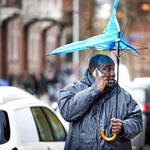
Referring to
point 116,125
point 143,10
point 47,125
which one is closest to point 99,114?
point 116,125

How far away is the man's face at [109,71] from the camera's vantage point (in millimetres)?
3600

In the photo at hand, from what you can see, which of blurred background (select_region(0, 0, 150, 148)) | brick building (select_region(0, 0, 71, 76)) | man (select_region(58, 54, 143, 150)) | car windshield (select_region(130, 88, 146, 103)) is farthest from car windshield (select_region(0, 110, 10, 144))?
brick building (select_region(0, 0, 71, 76))

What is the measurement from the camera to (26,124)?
4234mm

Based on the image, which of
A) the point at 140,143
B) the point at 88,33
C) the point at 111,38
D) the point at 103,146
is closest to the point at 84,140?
the point at 103,146

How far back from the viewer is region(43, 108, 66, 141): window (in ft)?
16.3

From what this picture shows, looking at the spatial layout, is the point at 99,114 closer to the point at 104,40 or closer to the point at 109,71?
the point at 109,71

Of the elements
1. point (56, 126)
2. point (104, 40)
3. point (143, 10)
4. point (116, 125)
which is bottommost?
point (56, 126)

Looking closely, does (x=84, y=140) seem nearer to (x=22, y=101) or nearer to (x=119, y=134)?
(x=119, y=134)

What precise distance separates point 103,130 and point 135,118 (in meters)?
0.37

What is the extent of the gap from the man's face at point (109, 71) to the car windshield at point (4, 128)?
1058 millimetres

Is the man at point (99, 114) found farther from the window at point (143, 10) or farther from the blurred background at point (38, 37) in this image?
the window at point (143, 10)

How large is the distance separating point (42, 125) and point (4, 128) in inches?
40.5

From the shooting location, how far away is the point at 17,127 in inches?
150

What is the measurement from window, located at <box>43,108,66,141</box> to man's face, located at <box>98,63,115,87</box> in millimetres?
1500
